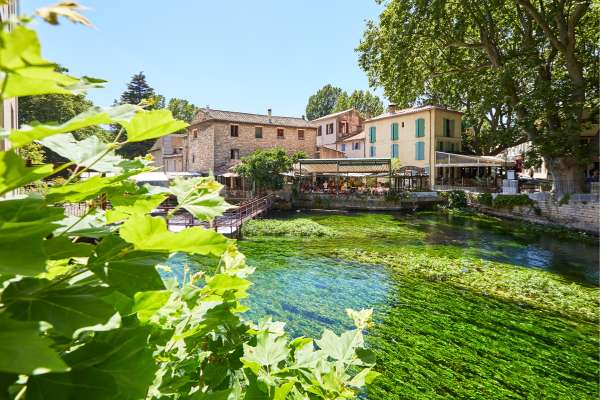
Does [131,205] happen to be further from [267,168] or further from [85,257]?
[267,168]

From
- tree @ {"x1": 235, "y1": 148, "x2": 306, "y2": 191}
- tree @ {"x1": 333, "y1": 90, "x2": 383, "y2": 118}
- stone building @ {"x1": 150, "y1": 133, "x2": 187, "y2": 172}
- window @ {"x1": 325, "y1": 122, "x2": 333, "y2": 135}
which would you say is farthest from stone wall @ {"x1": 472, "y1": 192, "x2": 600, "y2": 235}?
tree @ {"x1": 333, "y1": 90, "x2": 383, "y2": 118}

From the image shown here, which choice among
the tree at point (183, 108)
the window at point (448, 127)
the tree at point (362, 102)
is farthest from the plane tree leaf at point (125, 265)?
the tree at point (183, 108)

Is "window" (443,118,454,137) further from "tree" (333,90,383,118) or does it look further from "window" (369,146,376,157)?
"tree" (333,90,383,118)

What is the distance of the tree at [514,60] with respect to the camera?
762 inches

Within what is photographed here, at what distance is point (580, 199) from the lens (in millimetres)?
19859

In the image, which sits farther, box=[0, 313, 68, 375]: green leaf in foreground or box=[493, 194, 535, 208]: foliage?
box=[493, 194, 535, 208]: foliage

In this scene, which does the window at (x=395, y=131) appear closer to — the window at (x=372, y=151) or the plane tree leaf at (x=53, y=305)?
the window at (x=372, y=151)

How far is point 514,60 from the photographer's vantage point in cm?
2000

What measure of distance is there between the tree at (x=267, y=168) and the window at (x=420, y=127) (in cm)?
1307

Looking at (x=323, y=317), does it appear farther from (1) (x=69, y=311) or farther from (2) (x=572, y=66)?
(2) (x=572, y=66)

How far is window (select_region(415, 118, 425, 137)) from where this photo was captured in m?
34.2

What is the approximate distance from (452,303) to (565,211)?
1625cm

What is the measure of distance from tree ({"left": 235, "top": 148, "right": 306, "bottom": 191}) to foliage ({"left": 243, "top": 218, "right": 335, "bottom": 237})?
426 inches

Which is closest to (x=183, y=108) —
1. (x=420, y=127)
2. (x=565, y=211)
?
(x=420, y=127)
